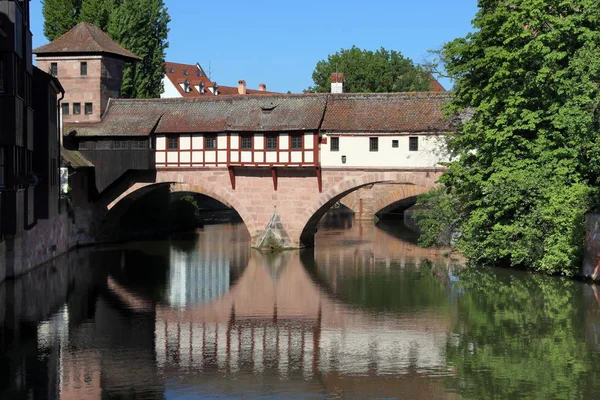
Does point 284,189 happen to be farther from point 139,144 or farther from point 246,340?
→ point 246,340

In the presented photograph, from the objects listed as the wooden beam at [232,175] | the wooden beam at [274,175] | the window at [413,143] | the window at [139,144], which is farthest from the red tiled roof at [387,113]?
the window at [139,144]

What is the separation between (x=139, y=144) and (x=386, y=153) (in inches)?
410

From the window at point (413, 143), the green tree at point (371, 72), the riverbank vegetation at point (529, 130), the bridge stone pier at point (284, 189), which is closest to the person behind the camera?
the riverbank vegetation at point (529, 130)

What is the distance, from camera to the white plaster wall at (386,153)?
125ft

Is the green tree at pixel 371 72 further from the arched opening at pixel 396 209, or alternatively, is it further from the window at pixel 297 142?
the window at pixel 297 142

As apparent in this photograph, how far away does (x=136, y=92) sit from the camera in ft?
179

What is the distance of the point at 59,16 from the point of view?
179 feet

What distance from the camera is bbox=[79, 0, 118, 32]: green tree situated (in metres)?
53.6

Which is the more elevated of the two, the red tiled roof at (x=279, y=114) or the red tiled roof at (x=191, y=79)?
the red tiled roof at (x=191, y=79)

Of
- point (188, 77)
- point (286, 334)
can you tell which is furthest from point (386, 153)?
point (188, 77)

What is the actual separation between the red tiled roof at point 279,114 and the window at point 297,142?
45 cm

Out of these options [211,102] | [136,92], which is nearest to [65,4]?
[136,92]

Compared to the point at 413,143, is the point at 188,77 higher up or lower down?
higher up

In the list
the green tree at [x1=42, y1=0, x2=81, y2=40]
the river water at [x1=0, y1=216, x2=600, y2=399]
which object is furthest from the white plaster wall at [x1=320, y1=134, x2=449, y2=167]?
the green tree at [x1=42, y1=0, x2=81, y2=40]
